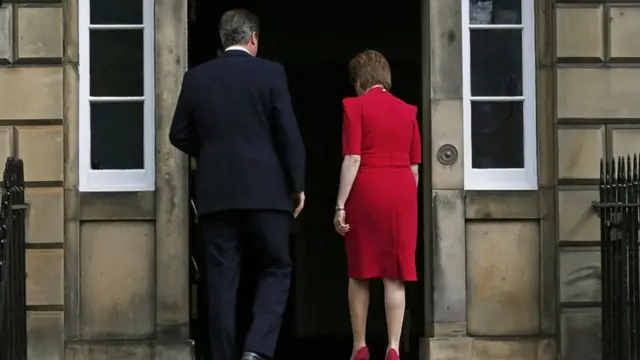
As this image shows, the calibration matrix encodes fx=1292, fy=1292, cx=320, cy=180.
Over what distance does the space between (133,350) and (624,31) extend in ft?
12.7

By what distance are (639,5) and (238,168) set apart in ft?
10.9

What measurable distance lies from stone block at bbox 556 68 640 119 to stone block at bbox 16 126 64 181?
3308 mm

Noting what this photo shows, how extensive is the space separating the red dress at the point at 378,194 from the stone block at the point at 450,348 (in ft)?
3.62

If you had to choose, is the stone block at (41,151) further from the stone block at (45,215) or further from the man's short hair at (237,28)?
the man's short hair at (237,28)

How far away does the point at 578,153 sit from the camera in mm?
8562

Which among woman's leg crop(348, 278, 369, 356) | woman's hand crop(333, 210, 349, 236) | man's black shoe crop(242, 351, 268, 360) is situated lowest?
man's black shoe crop(242, 351, 268, 360)

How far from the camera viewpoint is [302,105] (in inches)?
532

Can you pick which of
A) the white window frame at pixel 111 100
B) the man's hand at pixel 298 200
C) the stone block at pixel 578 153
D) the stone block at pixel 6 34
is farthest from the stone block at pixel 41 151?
the stone block at pixel 578 153

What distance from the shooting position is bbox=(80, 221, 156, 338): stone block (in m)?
8.47

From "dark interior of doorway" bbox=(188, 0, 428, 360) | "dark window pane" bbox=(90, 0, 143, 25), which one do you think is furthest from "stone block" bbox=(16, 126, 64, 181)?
"dark interior of doorway" bbox=(188, 0, 428, 360)

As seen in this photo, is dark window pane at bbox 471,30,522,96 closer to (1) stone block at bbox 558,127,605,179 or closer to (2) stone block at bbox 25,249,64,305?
(1) stone block at bbox 558,127,605,179

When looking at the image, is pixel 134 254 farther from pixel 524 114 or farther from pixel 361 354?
pixel 524 114

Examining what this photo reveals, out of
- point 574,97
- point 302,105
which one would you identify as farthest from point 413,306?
point 302,105

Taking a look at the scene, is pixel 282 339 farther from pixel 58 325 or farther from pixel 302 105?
pixel 58 325
